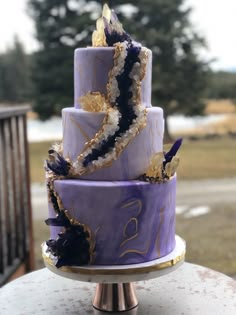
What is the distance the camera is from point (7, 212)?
310 centimetres

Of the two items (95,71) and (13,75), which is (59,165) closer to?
(95,71)

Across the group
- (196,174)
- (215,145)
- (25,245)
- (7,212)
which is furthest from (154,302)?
(215,145)

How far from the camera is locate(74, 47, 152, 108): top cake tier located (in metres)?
1.57

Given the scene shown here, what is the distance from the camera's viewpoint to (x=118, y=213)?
1.54 meters

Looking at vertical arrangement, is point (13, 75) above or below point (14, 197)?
above

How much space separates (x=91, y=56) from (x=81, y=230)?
0.55 m

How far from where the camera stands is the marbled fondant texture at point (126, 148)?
1573 mm

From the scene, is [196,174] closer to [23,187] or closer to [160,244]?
[23,187]

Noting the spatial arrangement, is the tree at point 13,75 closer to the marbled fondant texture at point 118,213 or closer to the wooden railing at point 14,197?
the wooden railing at point 14,197

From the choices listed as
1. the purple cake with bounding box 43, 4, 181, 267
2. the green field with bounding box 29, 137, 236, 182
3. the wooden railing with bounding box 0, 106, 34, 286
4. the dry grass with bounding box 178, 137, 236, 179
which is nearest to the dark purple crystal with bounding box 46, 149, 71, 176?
the purple cake with bounding box 43, 4, 181, 267

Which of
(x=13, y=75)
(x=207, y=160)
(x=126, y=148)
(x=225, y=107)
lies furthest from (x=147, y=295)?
(x=225, y=107)

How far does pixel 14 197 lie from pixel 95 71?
6.04 ft

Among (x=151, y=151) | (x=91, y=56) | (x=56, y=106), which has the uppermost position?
(x=91, y=56)

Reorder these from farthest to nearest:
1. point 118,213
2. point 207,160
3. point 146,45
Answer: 1. point 146,45
2. point 207,160
3. point 118,213
